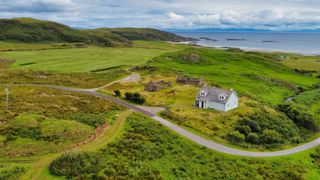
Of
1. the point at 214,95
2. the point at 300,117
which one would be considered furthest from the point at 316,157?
Result: the point at 214,95

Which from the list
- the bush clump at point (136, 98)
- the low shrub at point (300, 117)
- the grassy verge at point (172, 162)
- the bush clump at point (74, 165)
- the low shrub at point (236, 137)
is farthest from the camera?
the bush clump at point (136, 98)

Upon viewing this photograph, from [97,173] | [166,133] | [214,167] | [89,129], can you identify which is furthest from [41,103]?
[214,167]

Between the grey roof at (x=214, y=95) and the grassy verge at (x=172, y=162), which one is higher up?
the grey roof at (x=214, y=95)

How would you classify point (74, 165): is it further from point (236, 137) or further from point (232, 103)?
point (232, 103)

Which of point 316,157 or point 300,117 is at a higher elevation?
point 300,117

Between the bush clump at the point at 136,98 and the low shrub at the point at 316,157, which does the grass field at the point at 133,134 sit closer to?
the low shrub at the point at 316,157

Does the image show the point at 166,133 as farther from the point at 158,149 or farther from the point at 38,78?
the point at 38,78

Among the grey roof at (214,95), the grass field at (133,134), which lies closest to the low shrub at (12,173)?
the grass field at (133,134)

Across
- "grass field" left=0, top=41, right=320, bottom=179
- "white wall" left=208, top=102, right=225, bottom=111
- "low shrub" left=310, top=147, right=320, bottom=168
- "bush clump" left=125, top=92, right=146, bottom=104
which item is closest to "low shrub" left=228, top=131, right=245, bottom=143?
"grass field" left=0, top=41, right=320, bottom=179

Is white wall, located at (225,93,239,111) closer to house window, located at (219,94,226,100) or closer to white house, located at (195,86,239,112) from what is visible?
white house, located at (195,86,239,112)

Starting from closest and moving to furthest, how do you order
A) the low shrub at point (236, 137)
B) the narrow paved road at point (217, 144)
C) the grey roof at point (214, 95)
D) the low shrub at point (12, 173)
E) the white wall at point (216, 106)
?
the low shrub at point (12, 173) → the narrow paved road at point (217, 144) → the low shrub at point (236, 137) → the white wall at point (216, 106) → the grey roof at point (214, 95)
